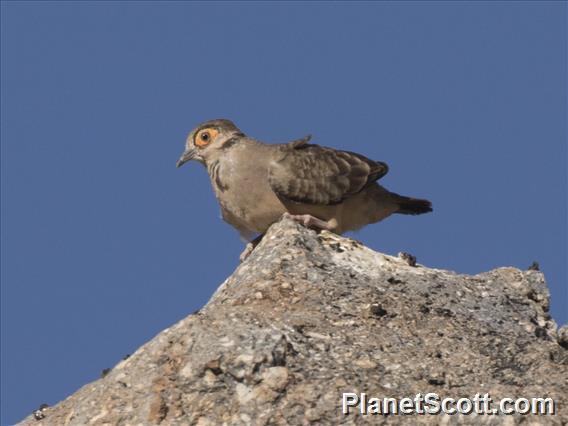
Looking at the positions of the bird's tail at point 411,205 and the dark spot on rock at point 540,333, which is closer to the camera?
the dark spot on rock at point 540,333

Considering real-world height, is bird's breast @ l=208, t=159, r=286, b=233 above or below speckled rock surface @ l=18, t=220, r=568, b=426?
above

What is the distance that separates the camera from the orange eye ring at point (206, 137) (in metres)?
16.4

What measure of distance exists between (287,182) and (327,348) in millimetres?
4906

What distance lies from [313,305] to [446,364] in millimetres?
1225

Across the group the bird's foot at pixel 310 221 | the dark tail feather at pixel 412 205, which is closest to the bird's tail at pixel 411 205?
the dark tail feather at pixel 412 205

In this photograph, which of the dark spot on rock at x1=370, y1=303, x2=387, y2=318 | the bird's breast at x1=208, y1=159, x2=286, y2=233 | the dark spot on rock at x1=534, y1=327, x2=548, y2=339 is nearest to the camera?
the dark spot on rock at x1=370, y1=303, x2=387, y2=318

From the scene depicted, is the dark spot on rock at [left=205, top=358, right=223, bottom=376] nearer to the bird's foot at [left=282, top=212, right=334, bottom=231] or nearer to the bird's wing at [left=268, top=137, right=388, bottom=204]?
the bird's foot at [left=282, top=212, right=334, bottom=231]

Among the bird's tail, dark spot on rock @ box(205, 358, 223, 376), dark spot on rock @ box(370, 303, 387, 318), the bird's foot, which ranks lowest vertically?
dark spot on rock @ box(205, 358, 223, 376)

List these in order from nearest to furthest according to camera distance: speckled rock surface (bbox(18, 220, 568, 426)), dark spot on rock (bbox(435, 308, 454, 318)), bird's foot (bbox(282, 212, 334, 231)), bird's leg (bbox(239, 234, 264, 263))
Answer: speckled rock surface (bbox(18, 220, 568, 426)) → dark spot on rock (bbox(435, 308, 454, 318)) → bird's leg (bbox(239, 234, 264, 263)) → bird's foot (bbox(282, 212, 334, 231))

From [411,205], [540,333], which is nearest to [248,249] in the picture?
[411,205]

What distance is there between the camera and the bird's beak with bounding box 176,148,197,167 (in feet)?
53.9

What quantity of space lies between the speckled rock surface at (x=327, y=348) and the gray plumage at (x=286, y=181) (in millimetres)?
2441

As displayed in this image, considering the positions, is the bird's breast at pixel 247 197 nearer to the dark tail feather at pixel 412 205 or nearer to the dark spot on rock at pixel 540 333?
the dark tail feather at pixel 412 205

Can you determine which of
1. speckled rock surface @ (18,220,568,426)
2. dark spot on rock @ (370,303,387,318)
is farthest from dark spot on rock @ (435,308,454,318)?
dark spot on rock @ (370,303,387,318)
